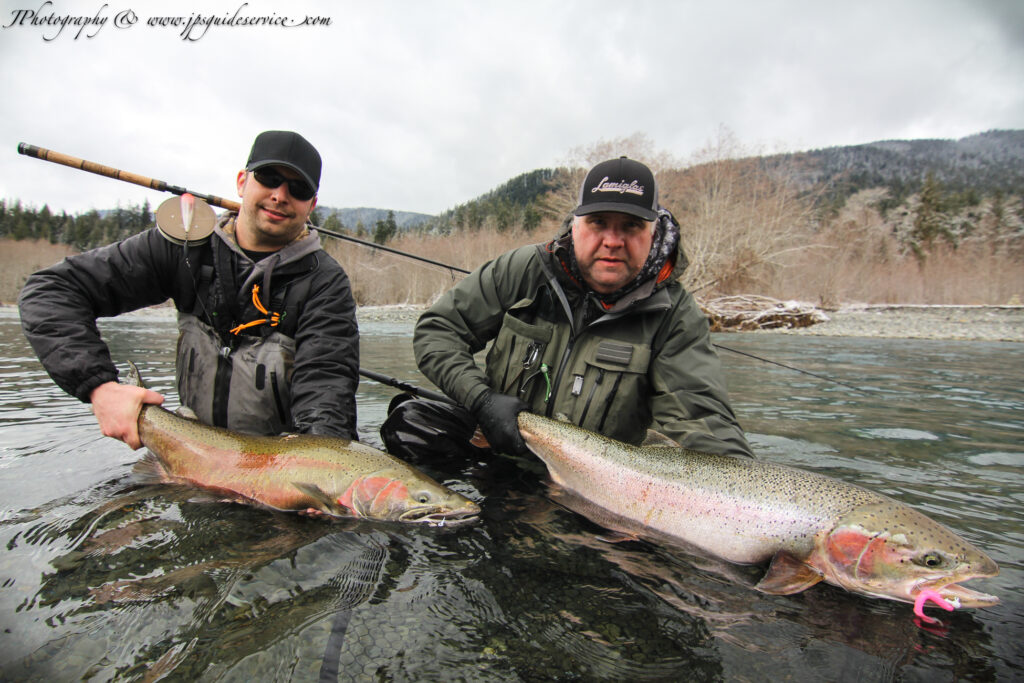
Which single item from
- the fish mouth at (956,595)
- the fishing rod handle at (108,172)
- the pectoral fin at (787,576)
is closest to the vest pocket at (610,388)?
the pectoral fin at (787,576)

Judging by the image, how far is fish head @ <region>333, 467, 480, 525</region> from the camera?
7.91 feet

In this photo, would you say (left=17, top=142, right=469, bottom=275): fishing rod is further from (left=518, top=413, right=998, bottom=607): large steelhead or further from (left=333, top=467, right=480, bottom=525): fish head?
(left=518, top=413, right=998, bottom=607): large steelhead

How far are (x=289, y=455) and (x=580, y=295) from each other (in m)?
A: 1.88

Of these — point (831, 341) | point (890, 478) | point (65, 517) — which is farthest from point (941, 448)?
point (831, 341)

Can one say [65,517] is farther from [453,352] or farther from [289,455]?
[453,352]

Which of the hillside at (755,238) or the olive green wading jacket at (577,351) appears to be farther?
the hillside at (755,238)

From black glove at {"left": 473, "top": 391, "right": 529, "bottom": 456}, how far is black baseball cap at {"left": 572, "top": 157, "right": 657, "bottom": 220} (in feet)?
3.79

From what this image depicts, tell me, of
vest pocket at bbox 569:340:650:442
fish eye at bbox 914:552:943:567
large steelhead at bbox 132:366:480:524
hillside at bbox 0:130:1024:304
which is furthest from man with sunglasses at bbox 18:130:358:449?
hillside at bbox 0:130:1024:304

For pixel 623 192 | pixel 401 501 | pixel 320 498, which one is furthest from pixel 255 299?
pixel 623 192

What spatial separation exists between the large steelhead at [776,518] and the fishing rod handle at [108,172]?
3.00 m

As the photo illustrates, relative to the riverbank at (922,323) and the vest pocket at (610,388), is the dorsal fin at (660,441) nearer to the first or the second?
the vest pocket at (610,388)

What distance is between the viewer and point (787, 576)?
2.12 meters

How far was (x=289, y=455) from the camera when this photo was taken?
8.41 feet

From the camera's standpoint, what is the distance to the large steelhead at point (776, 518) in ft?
6.50
